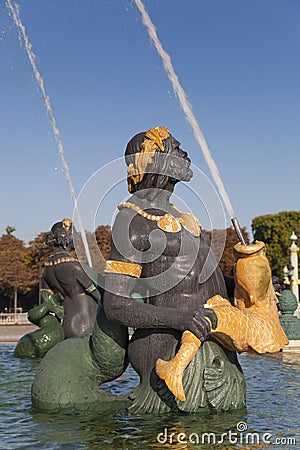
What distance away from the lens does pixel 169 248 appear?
419 centimetres

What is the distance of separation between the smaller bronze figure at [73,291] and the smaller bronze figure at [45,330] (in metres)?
0.25

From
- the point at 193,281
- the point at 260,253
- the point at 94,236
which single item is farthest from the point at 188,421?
the point at 94,236

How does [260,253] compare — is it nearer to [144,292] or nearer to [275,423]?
[144,292]

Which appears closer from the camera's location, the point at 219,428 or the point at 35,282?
the point at 219,428

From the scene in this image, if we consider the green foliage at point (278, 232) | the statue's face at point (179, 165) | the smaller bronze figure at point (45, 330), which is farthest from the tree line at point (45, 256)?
the statue's face at point (179, 165)

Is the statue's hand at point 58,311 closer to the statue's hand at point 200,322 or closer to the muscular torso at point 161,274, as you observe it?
the muscular torso at point 161,274

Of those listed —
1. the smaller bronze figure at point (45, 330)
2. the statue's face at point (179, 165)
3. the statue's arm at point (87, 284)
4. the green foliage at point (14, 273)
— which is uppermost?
the green foliage at point (14, 273)

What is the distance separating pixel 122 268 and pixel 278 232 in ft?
135

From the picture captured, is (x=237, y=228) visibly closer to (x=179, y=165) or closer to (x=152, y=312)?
(x=179, y=165)

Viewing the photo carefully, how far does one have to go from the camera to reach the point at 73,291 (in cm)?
810

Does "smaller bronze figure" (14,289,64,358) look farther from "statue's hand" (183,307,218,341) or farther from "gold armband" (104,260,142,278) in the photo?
"statue's hand" (183,307,218,341)

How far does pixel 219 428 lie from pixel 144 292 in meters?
0.98

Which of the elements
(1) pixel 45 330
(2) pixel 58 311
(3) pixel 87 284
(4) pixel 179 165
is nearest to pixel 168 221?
(4) pixel 179 165

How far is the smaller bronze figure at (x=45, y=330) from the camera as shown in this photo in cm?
835
